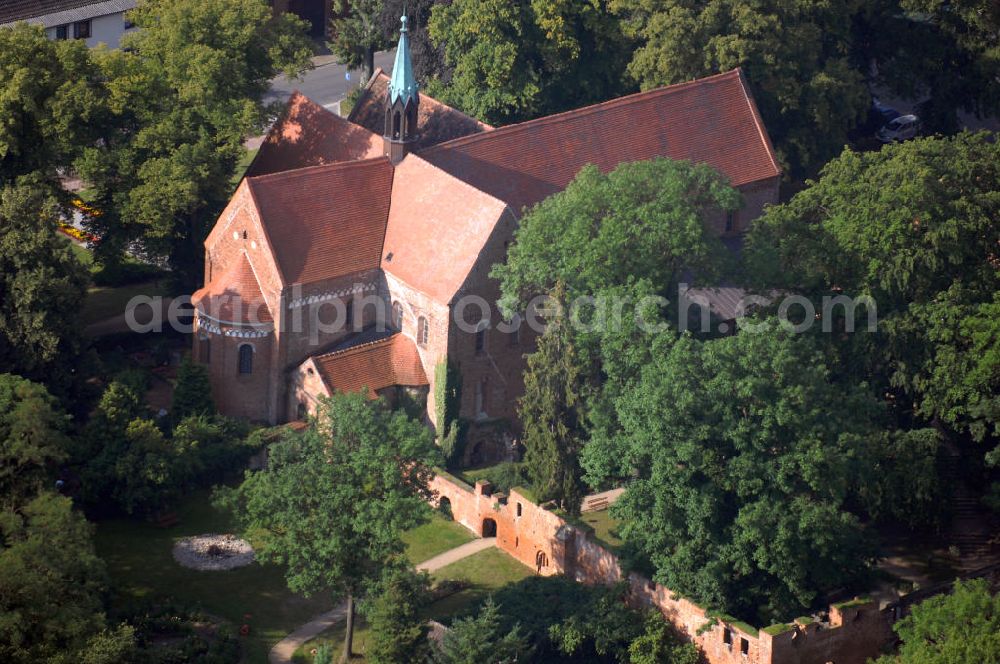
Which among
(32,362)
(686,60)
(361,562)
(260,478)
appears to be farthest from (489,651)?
(686,60)

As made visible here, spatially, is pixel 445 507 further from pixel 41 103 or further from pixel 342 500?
pixel 41 103

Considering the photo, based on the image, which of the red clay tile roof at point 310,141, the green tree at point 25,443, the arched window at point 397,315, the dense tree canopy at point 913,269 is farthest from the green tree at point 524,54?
the green tree at point 25,443

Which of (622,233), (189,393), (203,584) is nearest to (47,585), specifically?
(203,584)

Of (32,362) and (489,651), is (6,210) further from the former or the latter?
(489,651)

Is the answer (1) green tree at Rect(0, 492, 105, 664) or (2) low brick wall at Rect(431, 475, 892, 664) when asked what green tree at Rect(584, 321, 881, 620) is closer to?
(2) low brick wall at Rect(431, 475, 892, 664)

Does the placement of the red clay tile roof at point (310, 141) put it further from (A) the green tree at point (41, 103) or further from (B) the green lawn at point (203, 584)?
(B) the green lawn at point (203, 584)

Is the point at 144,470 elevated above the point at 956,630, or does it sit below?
above
